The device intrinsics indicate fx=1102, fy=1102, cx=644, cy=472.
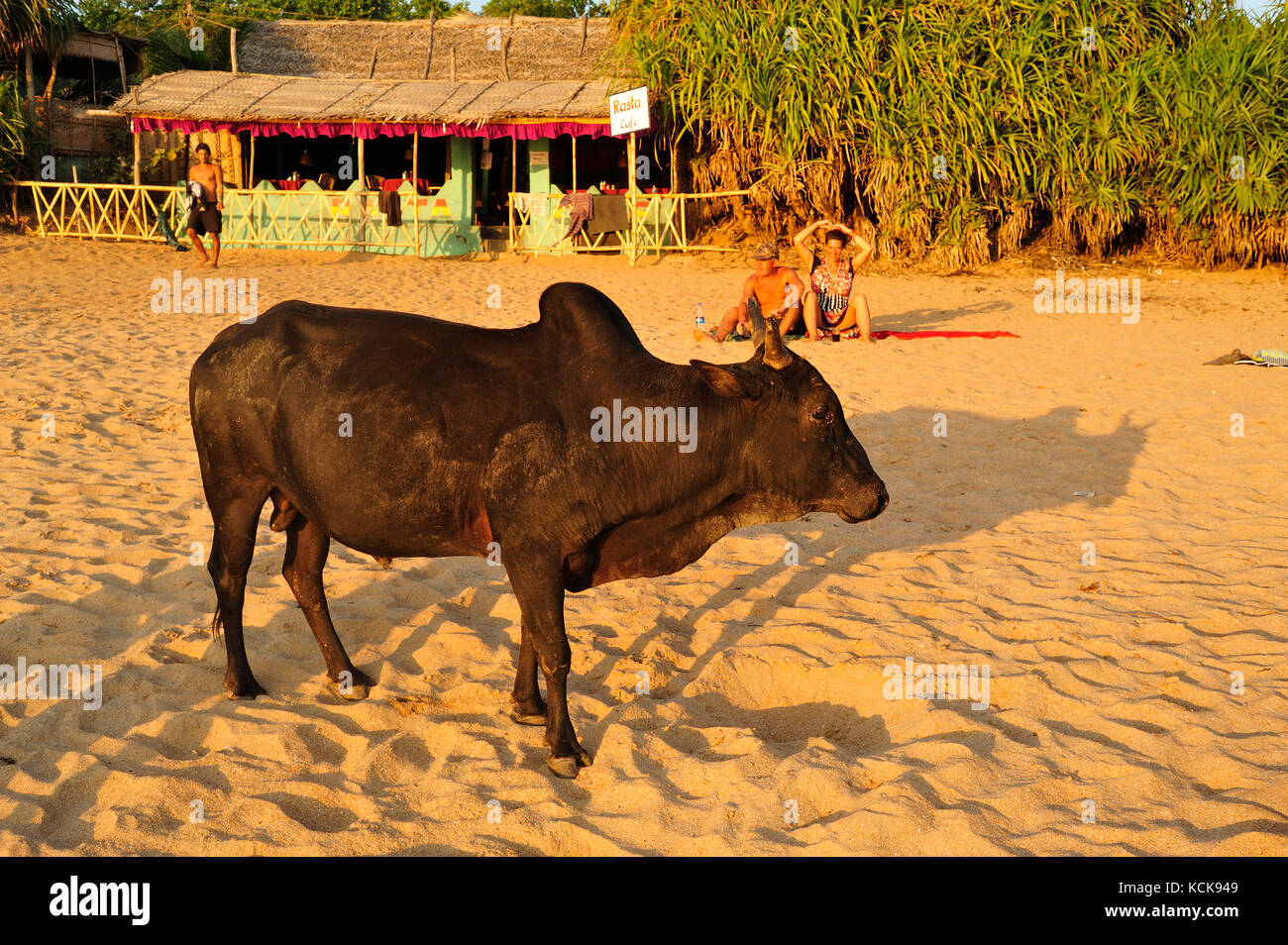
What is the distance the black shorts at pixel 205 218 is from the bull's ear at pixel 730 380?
1387cm

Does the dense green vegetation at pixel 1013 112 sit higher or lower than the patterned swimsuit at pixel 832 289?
higher

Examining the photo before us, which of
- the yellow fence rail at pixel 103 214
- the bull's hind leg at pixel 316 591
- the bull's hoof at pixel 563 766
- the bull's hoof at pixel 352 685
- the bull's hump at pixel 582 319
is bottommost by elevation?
the bull's hoof at pixel 563 766

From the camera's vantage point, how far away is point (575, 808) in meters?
3.76

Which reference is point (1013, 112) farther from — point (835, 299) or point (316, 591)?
point (316, 591)

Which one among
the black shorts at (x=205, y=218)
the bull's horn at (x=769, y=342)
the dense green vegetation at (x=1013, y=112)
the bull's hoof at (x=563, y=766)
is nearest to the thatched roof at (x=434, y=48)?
the dense green vegetation at (x=1013, y=112)

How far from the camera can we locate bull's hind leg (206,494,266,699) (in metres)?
4.56

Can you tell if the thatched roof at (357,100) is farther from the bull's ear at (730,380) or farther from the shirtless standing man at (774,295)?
the bull's ear at (730,380)

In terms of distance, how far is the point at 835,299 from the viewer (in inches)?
485

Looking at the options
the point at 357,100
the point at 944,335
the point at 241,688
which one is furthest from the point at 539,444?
the point at 357,100

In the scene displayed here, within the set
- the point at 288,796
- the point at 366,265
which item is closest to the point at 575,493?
the point at 288,796

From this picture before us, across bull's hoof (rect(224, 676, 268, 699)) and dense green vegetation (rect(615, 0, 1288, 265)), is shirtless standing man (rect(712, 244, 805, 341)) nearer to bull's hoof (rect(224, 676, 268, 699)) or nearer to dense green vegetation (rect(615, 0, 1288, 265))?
bull's hoof (rect(224, 676, 268, 699))

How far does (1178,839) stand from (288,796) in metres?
2.88

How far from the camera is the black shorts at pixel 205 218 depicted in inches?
627

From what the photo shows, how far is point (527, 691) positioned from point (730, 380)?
151 centimetres
